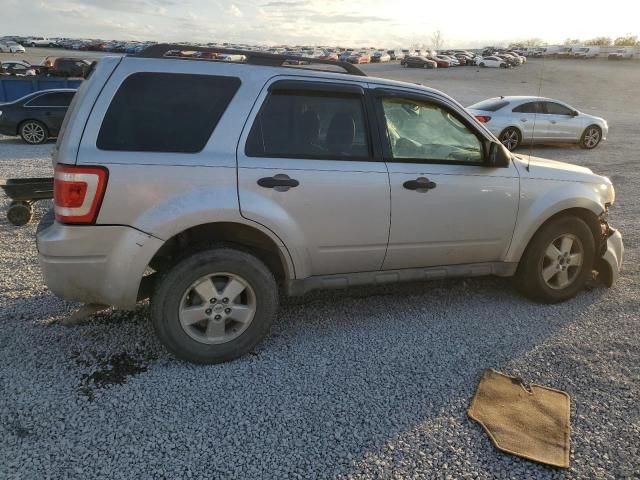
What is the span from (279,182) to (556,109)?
13.3 meters

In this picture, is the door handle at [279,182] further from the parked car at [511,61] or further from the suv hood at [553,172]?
the parked car at [511,61]

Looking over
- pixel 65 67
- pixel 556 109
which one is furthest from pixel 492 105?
pixel 65 67

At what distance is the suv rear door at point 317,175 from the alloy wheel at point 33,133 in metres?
13.0

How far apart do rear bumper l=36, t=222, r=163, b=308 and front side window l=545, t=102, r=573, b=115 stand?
1367cm

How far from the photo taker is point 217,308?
3225mm

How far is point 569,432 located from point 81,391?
2826 millimetres

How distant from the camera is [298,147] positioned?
3.32 m

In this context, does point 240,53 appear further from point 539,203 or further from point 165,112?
point 539,203

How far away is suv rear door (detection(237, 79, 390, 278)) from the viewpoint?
10.4 ft

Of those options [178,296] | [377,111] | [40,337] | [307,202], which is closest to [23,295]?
[40,337]

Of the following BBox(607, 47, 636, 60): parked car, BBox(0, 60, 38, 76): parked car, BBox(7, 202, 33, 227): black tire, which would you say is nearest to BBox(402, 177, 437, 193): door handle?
BBox(7, 202, 33, 227): black tire

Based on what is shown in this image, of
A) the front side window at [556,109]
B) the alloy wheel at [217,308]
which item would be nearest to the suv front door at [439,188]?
the alloy wheel at [217,308]

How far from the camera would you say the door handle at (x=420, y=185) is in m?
3.54

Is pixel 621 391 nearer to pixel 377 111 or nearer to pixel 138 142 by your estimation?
pixel 377 111
